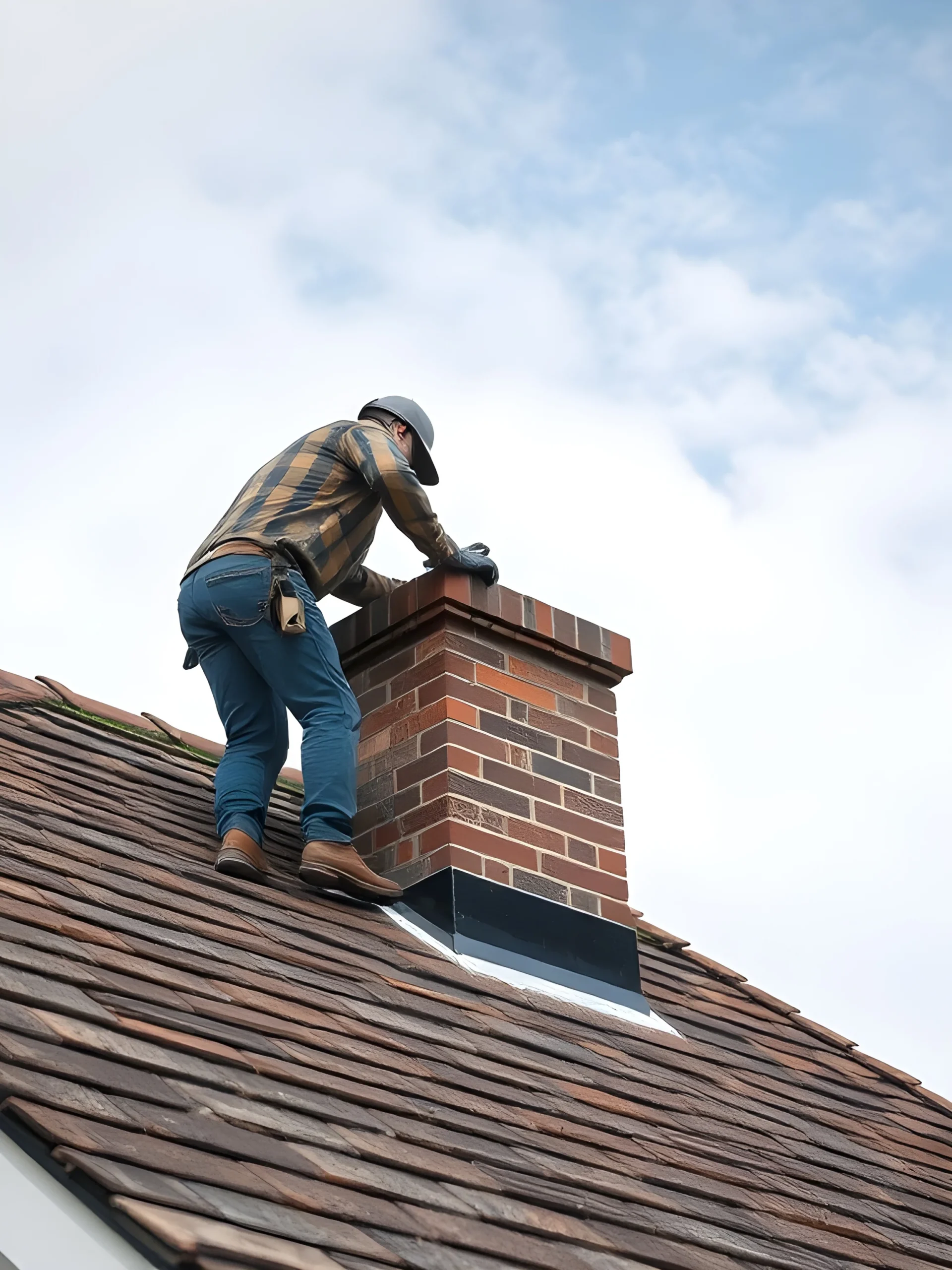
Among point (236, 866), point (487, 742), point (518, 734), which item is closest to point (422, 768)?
point (487, 742)

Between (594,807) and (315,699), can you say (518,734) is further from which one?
(315,699)

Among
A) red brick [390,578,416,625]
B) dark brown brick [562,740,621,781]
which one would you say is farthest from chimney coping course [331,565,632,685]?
dark brown brick [562,740,621,781]

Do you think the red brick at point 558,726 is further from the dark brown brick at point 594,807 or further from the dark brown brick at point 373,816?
the dark brown brick at point 373,816

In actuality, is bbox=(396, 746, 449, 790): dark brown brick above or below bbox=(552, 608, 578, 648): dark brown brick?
below

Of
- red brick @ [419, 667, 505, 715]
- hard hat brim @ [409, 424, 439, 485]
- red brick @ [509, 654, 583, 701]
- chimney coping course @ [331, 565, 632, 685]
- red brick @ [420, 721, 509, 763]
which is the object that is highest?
hard hat brim @ [409, 424, 439, 485]

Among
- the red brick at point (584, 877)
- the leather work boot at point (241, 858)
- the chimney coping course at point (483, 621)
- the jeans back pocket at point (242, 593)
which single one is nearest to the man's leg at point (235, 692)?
the jeans back pocket at point (242, 593)

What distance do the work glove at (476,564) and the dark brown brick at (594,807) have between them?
0.70m

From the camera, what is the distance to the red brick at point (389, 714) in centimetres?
545

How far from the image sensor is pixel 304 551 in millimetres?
5172

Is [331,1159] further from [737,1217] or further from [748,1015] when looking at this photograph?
[748,1015]

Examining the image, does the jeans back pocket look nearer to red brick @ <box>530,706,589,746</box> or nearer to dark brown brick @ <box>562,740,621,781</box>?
red brick @ <box>530,706,589,746</box>

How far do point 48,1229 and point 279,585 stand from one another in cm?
275

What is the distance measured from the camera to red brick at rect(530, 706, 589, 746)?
5.54 m

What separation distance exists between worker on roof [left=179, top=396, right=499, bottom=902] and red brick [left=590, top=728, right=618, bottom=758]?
25.1 inches
